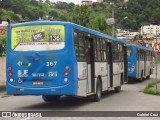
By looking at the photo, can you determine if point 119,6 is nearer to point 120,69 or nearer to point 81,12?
point 81,12

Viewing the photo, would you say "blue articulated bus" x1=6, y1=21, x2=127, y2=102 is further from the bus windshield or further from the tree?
the tree

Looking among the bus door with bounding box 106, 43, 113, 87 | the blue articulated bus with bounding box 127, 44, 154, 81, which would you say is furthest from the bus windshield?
the blue articulated bus with bounding box 127, 44, 154, 81

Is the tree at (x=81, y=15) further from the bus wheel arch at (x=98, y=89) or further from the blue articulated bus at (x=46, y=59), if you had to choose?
the blue articulated bus at (x=46, y=59)

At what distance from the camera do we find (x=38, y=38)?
1466 cm

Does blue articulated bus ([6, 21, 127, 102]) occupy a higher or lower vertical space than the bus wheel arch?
higher

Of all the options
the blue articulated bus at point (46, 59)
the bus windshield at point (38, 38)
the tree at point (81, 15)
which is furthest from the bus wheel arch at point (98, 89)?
the tree at point (81, 15)

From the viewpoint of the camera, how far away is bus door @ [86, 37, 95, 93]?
16.2m

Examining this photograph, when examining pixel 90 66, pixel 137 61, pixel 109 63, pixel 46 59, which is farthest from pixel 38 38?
pixel 137 61

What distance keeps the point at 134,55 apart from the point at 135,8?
70.5m

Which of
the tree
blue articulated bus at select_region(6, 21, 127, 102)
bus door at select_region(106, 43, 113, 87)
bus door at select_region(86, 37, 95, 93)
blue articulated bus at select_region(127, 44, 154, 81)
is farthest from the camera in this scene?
the tree

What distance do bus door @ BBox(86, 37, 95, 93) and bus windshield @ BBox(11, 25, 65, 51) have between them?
2099 mm

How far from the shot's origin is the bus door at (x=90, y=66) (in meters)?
16.2

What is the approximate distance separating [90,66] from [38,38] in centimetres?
281

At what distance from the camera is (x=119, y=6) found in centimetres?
9994
